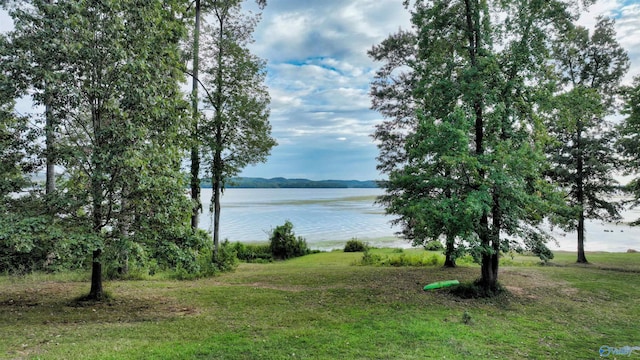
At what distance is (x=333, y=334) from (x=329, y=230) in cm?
3182

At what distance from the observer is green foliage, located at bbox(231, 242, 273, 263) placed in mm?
23298

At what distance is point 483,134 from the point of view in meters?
10.6

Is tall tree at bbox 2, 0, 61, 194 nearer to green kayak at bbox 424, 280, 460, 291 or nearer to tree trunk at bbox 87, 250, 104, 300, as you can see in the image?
tree trunk at bbox 87, 250, 104, 300

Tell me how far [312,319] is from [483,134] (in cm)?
768

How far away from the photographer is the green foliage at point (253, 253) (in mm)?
23298

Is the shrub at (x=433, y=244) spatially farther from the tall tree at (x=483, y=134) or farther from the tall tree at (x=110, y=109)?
the tall tree at (x=110, y=109)

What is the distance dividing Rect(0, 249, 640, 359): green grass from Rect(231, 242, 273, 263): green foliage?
10.7 metres

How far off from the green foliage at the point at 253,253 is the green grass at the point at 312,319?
10744 mm

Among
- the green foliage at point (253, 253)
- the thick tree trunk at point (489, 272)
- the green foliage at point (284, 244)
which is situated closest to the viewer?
the thick tree trunk at point (489, 272)

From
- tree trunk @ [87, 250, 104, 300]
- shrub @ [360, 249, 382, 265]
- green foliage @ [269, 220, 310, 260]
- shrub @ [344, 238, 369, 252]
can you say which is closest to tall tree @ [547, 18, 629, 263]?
shrub @ [360, 249, 382, 265]

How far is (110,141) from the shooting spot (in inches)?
311

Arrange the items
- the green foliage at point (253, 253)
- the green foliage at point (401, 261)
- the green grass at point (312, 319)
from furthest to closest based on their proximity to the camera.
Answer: the green foliage at point (253, 253) → the green foliage at point (401, 261) → the green grass at point (312, 319)

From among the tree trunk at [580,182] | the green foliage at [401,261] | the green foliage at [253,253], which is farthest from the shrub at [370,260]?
the tree trunk at [580,182]

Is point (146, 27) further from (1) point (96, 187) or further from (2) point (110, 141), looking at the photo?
(1) point (96, 187)
